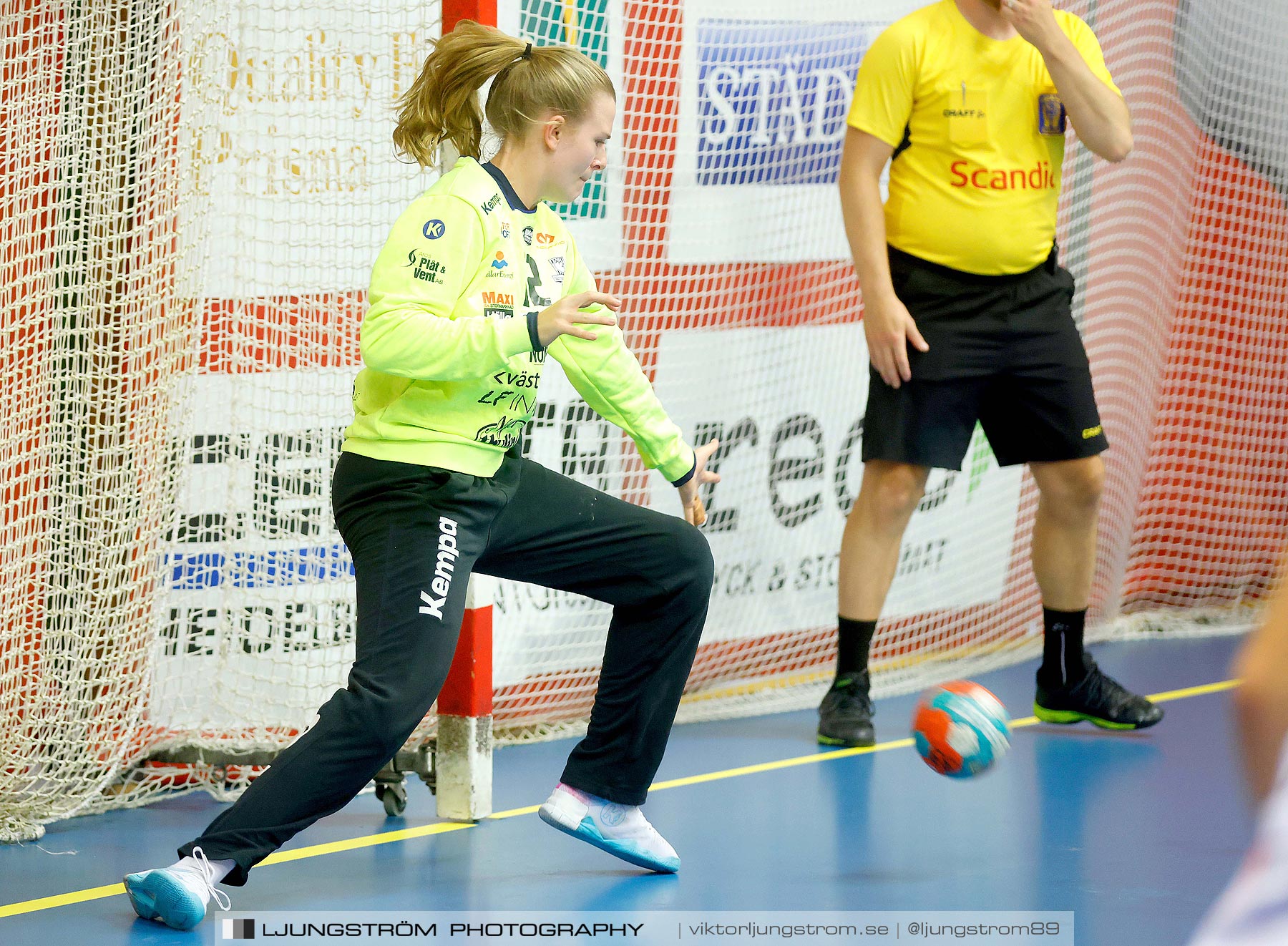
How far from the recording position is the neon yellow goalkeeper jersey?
2.82m

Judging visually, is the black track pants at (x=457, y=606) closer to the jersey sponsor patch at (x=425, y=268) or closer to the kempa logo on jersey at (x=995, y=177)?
the jersey sponsor patch at (x=425, y=268)

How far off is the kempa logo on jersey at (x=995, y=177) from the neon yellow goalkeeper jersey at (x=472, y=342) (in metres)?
1.45

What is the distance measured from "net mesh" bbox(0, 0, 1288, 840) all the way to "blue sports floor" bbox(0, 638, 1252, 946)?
1.34ft

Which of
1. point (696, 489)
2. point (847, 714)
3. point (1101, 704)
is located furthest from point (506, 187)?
point (1101, 704)

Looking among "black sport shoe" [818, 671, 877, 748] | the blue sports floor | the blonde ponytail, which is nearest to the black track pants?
the blue sports floor

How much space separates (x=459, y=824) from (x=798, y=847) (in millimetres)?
799

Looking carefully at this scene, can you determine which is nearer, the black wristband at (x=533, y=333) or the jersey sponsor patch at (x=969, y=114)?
the black wristband at (x=533, y=333)

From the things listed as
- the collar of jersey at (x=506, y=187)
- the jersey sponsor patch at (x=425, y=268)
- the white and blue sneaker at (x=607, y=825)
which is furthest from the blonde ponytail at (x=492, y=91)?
the white and blue sneaker at (x=607, y=825)

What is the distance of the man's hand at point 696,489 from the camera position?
334 cm

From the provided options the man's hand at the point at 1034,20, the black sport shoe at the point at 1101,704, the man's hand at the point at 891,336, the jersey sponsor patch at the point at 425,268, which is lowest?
the black sport shoe at the point at 1101,704

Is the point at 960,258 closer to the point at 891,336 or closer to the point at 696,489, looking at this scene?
the point at 891,336

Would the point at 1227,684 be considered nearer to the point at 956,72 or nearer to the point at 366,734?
the point at 956,72

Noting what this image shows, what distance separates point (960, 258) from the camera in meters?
4.32

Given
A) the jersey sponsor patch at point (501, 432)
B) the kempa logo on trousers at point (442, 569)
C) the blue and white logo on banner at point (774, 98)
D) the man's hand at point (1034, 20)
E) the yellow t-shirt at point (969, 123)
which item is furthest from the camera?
the blue and white logo on banner at point (774, 98)
